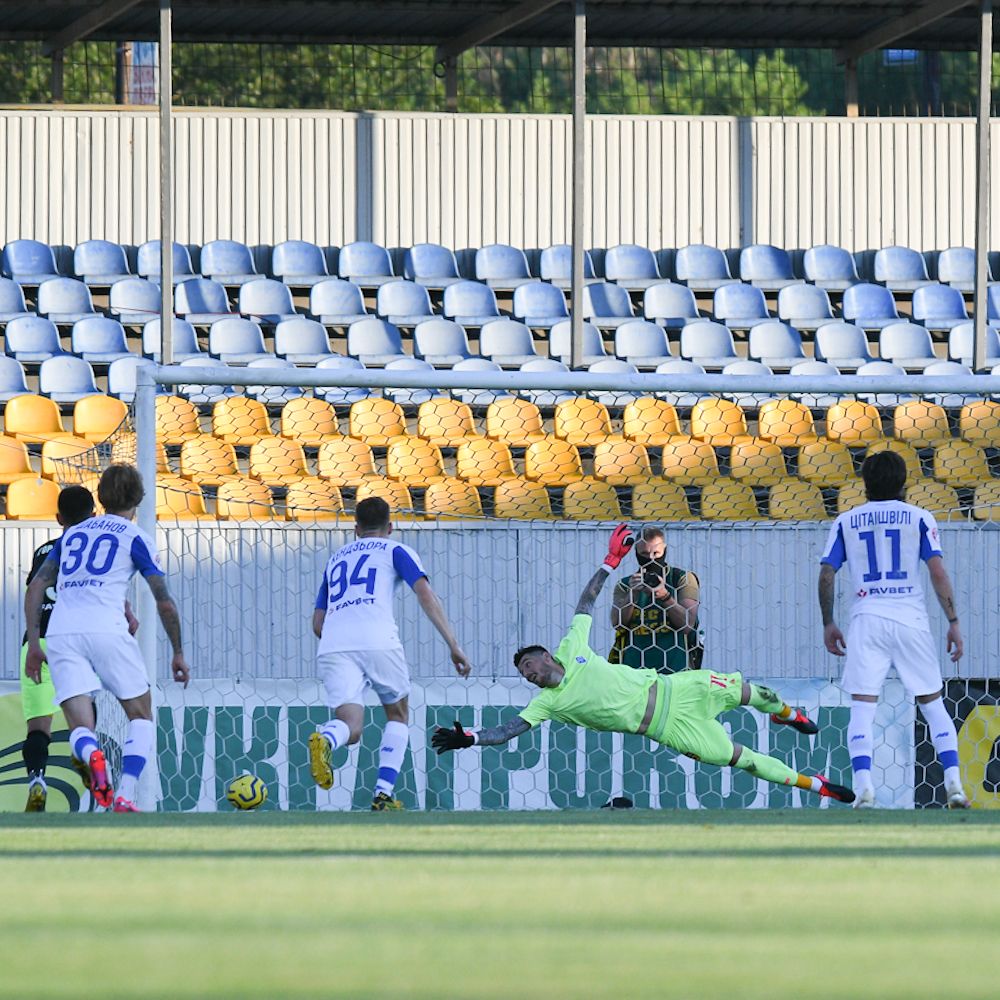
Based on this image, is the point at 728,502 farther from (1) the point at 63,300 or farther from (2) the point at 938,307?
(1) the point at 63,300

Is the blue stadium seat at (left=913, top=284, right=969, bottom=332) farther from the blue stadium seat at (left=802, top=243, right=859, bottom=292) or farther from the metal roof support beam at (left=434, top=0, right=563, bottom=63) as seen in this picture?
the metal roof support beam at (left=434, top=0, right=563, bottom=63)

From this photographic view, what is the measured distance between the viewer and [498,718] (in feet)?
31.8

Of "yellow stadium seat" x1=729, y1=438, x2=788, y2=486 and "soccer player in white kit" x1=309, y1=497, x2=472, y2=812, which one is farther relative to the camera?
"yellow stadium seat" x1=729, y1=438, x2=788, y2=486

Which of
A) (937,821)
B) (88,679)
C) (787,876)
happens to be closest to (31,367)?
(88,679)

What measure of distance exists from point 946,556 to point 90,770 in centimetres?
555

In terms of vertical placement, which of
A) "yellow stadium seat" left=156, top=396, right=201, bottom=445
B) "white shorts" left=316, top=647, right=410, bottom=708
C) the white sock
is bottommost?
the white sock

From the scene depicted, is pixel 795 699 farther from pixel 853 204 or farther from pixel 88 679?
pixel 853 204

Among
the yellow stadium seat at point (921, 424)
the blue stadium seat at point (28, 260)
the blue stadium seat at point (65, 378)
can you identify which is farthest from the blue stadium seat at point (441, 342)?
the yellow stadium seat at point (921, 424)

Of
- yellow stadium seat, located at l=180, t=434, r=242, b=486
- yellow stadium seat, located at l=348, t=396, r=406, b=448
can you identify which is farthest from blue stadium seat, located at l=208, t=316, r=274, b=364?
yellow stadium seat, located at l=180, t=434, r=242, b=486

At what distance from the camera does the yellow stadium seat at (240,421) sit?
43.4 ft

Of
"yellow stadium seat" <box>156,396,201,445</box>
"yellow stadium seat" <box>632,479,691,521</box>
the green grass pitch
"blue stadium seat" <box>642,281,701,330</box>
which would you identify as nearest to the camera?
the green grass pitch

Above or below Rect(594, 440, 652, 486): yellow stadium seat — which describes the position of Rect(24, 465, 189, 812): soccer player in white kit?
below

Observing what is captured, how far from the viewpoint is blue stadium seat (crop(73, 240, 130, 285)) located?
1695cm

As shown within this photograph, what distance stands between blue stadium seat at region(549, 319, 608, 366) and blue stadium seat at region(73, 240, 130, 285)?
396 cm
